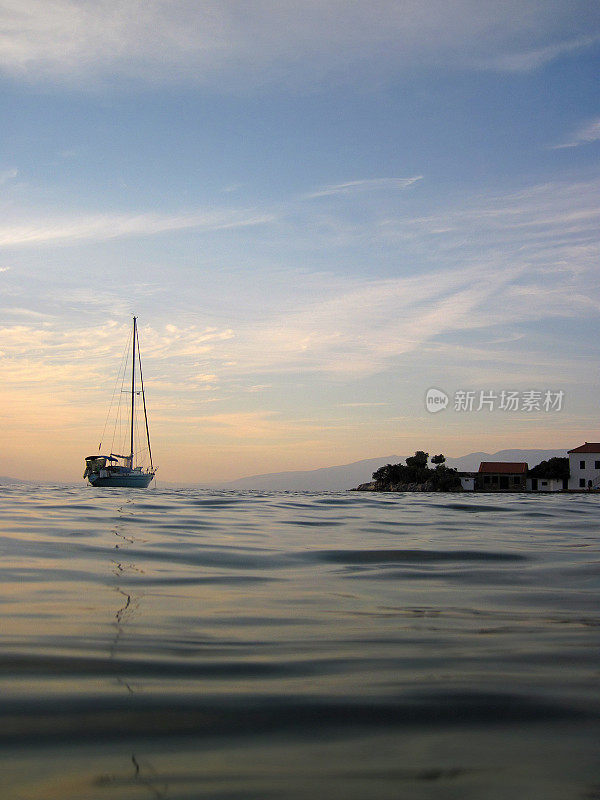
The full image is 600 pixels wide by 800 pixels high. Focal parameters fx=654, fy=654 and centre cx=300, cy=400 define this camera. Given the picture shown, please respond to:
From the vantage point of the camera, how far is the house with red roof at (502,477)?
64.5 m

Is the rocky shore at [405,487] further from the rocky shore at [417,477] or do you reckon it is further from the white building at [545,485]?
the white building at [545,485]

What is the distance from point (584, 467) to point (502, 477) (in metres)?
7.76

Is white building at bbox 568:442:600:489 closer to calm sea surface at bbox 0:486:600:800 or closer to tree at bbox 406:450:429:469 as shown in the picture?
tree at bbox 406:450:429:469

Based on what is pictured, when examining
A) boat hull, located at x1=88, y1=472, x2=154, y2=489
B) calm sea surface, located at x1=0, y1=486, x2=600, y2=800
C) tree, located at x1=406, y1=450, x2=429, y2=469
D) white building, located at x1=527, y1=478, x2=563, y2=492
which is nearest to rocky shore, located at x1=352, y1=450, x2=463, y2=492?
tree, located at x1=406, y1=450, x2=429, y2=469

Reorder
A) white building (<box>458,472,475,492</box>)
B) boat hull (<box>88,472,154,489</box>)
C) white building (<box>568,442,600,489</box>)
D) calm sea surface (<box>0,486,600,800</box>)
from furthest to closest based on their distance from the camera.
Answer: white building (<box>458,472,475,492</box>), white building (<box>568,442,600,489</box>), boat hull (<box>88,472,154,489</box>), calm sea surface (<box>0,486,600,800</box>)

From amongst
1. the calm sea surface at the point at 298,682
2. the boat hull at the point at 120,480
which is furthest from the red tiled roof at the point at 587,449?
the calm sea surface at the point at 298,682

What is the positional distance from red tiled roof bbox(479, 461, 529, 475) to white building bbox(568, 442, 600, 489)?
4.68 meters

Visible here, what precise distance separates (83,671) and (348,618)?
1385mm

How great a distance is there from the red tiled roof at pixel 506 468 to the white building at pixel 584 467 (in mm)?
4677

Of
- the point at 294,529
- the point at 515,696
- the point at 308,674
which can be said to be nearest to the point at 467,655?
the point at 515,696

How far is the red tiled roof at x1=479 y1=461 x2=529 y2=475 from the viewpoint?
213 ft

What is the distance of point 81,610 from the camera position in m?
3.22

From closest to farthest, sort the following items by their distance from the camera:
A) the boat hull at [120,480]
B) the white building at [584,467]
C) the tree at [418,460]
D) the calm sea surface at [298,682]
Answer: the calm sea surface at [298,682] → the boat hull at [120,480] → the white building at [584,467] → the tree at [418,460]

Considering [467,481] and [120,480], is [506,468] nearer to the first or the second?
[467,481]
